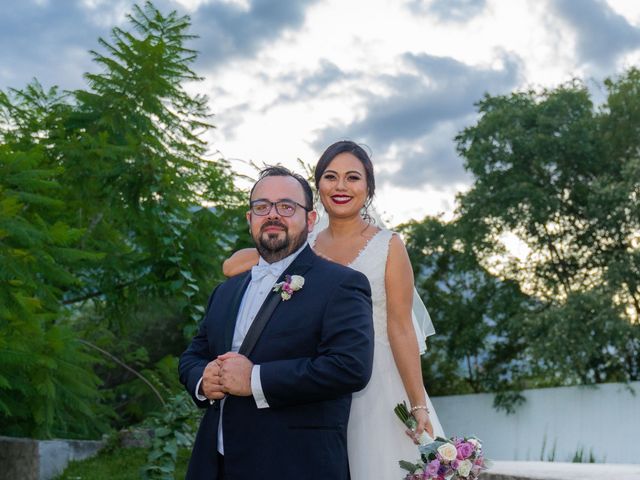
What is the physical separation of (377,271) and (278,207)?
38.7 inches

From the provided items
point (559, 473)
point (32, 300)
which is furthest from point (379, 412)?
point (32, 300)

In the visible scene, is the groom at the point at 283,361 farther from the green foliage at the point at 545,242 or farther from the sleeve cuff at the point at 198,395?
the green foliage at the point at 545,242

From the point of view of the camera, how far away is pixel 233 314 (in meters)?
3.33

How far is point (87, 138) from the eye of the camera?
39.3ft

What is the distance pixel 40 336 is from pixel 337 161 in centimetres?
526

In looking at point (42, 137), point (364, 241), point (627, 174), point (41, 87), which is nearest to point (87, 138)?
point (42, 137)

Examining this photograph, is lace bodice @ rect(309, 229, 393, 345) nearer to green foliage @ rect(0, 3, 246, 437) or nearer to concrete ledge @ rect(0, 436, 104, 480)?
green foliage @ rect(0, 3, 246, 437)

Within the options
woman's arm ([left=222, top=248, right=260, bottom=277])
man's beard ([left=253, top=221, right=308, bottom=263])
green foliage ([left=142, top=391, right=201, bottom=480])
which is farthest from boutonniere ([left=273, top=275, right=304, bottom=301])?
green foliage ([left=142, top=391, right=201, bottom=480])

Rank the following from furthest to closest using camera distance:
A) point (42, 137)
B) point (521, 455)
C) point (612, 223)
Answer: point (521, 455), point (612, 223), point (42, 137)

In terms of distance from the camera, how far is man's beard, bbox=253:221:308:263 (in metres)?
3.27

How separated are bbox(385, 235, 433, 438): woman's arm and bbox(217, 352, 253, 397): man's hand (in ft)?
3.55

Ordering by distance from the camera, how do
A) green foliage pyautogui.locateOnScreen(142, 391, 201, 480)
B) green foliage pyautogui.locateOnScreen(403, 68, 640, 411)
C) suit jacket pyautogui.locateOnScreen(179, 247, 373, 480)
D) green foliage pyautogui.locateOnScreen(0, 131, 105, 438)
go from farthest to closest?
green foliage pyautogui.locateOnScreen(403, 68, 640, 411) → green foliage pyautogui.locateOnScreen(142, 391, 201, 480) → green foliage pyautogui.locateOnScreen(0, 131, 105, 438) → suit jacket pyautogui.locateOnScreen(179, 247, 373, 480)

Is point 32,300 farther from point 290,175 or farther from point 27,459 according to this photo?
point 290,175

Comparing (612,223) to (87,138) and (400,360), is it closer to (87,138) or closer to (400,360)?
(87,138)
